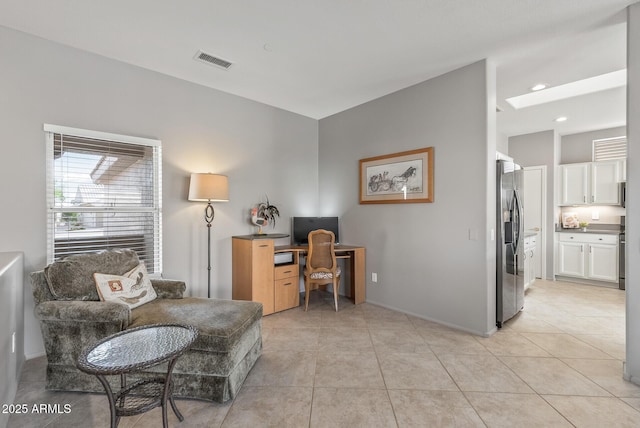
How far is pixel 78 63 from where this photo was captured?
104 inches

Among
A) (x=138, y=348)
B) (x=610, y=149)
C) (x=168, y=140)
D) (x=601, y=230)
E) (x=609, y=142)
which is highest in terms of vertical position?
(x=609, y=142)

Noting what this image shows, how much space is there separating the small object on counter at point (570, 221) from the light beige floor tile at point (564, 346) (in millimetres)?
3299

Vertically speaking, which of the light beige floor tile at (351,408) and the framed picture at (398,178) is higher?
the framed picture at (398,178)

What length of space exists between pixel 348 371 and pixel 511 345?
1606 millimetres

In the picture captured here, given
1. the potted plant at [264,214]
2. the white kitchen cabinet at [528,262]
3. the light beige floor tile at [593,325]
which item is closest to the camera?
the light beige floor tile at [593,325]

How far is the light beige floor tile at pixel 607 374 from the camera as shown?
195 cm

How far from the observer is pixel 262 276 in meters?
3.40

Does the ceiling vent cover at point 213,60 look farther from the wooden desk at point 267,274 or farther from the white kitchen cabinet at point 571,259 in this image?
the white kitchen cabinet at point 571,259

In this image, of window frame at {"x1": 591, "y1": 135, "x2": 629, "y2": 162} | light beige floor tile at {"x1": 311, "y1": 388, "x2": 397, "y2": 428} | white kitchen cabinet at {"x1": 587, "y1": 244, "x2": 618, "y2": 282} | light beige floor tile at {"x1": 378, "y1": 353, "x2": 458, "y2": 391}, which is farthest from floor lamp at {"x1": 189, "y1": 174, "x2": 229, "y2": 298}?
window frame at {"x1": 591, "y1": 135, "x2": 629, "y2": 162}

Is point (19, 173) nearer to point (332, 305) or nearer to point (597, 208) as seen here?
point (332, 305)

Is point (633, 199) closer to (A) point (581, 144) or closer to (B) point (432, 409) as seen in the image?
(B) point (432, 409)

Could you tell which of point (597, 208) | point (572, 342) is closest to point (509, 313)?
point (572, 342)

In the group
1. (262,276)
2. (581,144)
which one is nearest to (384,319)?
(262,276)

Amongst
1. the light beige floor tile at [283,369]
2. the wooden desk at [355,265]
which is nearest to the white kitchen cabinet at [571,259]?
the wooden desk at [355,265]
